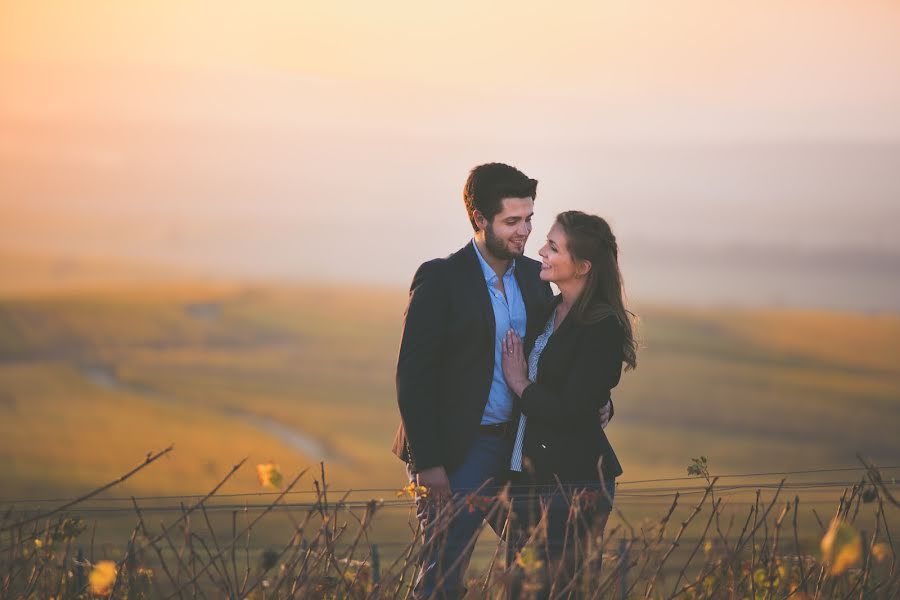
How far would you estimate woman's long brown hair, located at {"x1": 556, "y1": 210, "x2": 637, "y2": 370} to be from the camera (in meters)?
4.54

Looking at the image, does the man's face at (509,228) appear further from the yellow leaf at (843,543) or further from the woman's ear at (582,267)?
the yellow leaf at (843,543)

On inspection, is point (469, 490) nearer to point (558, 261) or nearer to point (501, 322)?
point (501, 322)

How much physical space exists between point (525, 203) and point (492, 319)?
433mm

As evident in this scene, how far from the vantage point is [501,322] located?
4855 millimetres

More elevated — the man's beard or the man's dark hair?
the man's dark hair

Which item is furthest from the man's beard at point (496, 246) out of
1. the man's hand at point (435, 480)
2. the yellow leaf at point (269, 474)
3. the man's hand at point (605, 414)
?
the yellow leaf at point (269, 474)

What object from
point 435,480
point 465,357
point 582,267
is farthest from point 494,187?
point 435,480

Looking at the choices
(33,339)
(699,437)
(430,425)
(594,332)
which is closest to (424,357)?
(430,425)

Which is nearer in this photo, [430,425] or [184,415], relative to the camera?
[430,425]

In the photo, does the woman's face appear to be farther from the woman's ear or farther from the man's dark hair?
the man's dark hair

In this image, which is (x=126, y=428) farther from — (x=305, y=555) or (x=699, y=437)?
(x=305, y=555)

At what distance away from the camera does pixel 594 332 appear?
14.7 feet

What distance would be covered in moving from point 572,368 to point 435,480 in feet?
2.12

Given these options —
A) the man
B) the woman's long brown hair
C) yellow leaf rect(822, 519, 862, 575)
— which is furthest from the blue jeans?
yellow leaf rect(822, 519, 862, 575)
